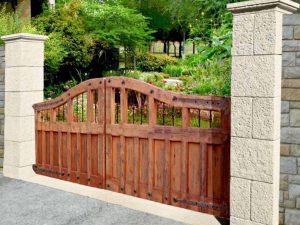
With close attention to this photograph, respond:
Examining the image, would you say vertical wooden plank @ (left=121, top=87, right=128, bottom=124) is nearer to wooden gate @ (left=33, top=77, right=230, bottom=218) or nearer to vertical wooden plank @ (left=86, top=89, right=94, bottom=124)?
wooden gate @ (left=33, top=77, right=230, bottom=218)

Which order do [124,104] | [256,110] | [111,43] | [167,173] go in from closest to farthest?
1. [256,110]
2. [167,173]
3. [124,104]
4. [111,43]

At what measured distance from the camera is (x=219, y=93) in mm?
8227

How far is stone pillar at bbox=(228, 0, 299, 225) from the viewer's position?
4531 mm

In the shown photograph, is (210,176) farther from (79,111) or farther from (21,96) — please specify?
(79,111)

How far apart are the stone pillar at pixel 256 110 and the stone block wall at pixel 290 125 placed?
69 mm

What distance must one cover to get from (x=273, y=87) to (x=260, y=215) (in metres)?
1.39

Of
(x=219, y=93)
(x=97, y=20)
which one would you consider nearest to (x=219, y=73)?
(x=219, y=93)

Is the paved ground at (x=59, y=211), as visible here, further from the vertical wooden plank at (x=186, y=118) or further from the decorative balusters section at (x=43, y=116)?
the decorative balusters section at (x=43, y=116)

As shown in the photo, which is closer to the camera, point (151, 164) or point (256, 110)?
point (256, 110)

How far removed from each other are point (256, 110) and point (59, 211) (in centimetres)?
295

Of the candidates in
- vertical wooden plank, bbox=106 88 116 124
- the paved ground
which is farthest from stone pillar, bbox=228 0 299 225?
vertical wooden plank, bbox=106 88 116 124

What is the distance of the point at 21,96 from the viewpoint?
738 cm

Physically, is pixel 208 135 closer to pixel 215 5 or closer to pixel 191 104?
pixel 191 104

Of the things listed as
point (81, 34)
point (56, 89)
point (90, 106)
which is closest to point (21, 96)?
point (90, 106)
